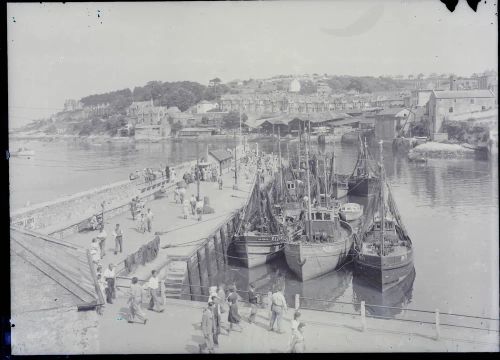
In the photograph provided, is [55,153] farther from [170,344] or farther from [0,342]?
[170,344]

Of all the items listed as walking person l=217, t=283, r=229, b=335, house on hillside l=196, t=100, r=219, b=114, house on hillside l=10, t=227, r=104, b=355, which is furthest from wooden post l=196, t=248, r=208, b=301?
house on hillside l=196, t=100, r=219, b=114

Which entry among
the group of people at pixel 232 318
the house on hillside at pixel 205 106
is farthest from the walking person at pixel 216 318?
the house on hillside at pixel 205 106

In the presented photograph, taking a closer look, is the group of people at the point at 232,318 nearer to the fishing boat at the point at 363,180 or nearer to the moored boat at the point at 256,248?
the moored boat at the point at 256,248

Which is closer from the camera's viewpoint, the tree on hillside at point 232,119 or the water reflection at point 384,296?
the water reflection at point 384,296

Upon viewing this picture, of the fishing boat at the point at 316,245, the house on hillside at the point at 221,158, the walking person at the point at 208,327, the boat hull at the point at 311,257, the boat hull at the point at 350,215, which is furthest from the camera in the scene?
the house on hillside at the point at 221,158

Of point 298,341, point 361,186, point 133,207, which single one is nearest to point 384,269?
point 298,341

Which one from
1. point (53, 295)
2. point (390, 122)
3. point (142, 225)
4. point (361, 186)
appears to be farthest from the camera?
point (361, 186)

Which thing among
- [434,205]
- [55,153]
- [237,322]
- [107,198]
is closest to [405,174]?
[434,205]

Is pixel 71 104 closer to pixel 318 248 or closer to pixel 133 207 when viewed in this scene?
pixel 133 207
